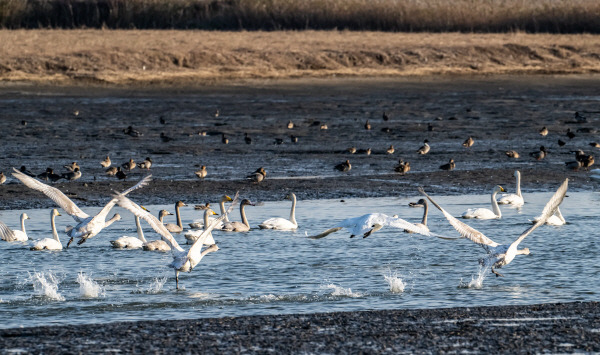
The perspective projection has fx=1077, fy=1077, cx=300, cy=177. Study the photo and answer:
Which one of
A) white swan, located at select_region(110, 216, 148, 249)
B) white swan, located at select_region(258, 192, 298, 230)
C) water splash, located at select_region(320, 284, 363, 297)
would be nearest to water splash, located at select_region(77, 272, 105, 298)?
water splash, located at select_region(320, 284, 363, 297)

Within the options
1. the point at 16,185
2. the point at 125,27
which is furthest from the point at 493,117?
the point at 125,27

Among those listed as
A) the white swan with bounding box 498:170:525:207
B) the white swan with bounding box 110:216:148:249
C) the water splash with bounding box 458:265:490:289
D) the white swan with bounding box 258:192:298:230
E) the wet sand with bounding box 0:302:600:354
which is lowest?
the white swan with bounding box 498:170:525:207

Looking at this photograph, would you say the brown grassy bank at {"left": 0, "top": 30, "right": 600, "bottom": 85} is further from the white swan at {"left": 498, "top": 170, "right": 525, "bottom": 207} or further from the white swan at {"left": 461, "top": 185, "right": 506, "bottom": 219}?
the white swan at {"left": 461, "top": 185, "right": 506, "bottom": 219}

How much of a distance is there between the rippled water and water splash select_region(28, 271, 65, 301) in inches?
0.6

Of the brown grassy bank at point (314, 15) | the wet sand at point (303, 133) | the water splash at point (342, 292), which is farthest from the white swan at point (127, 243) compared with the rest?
the brown grassy bank at point (314, 15)

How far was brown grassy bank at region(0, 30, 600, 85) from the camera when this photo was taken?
3756 centimetres

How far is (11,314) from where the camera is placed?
1055cm

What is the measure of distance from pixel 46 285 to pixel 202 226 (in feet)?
16.3

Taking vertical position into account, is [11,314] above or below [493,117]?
above

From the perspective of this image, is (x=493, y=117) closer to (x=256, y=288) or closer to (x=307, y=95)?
(x=307, y=95)

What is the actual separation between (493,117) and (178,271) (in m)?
20.2

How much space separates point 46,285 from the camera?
11.4 m

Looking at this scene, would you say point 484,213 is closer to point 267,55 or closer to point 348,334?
point 348,334

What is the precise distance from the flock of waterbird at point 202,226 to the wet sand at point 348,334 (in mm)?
912
